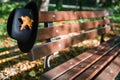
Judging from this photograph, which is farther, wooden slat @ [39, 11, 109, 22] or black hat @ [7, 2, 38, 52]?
wooden slat @ [39, 11, 109, 22]

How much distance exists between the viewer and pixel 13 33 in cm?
315

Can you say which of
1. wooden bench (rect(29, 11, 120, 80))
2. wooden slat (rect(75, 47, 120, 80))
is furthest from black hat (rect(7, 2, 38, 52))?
wooden slat (rect(75, 47, 120, 80))

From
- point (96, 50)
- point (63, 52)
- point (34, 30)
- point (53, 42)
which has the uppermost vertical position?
point (34, 30)

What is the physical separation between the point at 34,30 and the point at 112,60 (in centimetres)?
128

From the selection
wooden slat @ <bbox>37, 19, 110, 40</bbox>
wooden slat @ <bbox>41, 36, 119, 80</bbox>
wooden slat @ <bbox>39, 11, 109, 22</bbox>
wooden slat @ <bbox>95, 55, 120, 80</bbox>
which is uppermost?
wooden slat @ <bbox>39, 11, 109, 22</bbox>

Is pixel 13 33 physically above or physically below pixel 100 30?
above

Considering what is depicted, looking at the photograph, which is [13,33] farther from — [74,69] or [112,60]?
[112,60]

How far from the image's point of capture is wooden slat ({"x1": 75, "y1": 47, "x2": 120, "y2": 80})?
9.69 feet

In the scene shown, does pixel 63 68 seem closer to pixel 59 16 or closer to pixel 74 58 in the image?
pixel 74 58

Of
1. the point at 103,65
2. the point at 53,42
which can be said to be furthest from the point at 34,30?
the point at 103,65

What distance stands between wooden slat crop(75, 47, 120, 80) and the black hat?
754 millimetres

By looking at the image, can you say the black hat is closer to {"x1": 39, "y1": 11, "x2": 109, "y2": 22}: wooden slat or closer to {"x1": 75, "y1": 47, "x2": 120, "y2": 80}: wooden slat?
{"x1": 39, "y1": 11, "x2": 109, "y2": 22}: wooden slat

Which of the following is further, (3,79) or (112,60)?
(3,79)

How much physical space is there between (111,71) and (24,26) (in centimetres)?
122
